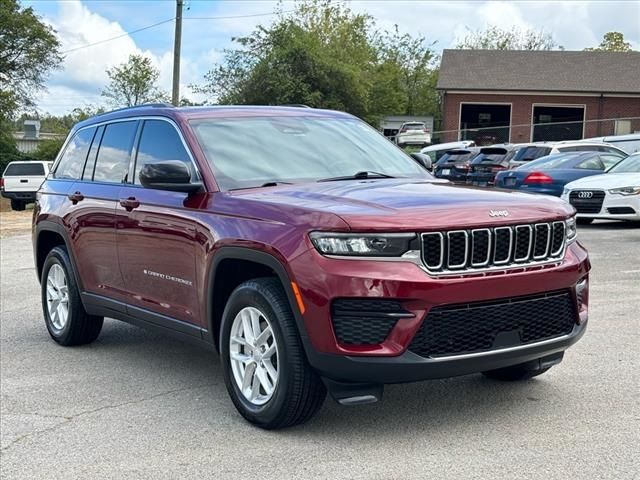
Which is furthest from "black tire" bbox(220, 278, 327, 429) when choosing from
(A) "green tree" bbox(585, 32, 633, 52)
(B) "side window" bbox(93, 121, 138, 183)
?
(A) "green tree" bbox(585, 32, 633, 52)

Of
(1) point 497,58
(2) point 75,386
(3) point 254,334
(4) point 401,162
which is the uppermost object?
(1) point 497,58

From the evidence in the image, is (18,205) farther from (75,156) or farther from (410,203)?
(410,203)

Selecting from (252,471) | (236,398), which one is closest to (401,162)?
(236,398)

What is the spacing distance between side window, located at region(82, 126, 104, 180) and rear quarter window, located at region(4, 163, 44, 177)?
24230 mm

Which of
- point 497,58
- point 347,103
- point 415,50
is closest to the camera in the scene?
point 347,103

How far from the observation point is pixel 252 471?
4.17m

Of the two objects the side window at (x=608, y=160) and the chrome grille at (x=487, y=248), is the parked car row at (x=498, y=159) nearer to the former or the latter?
the side window at (x=608, y=160)

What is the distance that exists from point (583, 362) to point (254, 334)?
2586mm

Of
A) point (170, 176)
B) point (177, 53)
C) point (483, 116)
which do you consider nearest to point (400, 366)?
point (170, 176)

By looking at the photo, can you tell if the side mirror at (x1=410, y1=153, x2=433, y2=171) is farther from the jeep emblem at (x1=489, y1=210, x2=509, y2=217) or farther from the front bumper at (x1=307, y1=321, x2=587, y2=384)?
the front bumper at (x1=307, y1=321, x2=587, y2=384)

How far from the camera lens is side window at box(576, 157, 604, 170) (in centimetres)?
1726

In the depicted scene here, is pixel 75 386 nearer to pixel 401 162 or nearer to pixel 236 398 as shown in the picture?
pixel 236 398

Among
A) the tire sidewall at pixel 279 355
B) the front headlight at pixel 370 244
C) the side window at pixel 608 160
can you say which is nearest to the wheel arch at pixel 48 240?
the tire sidewall at pixel 279 355

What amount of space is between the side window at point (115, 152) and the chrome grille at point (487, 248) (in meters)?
2.87
